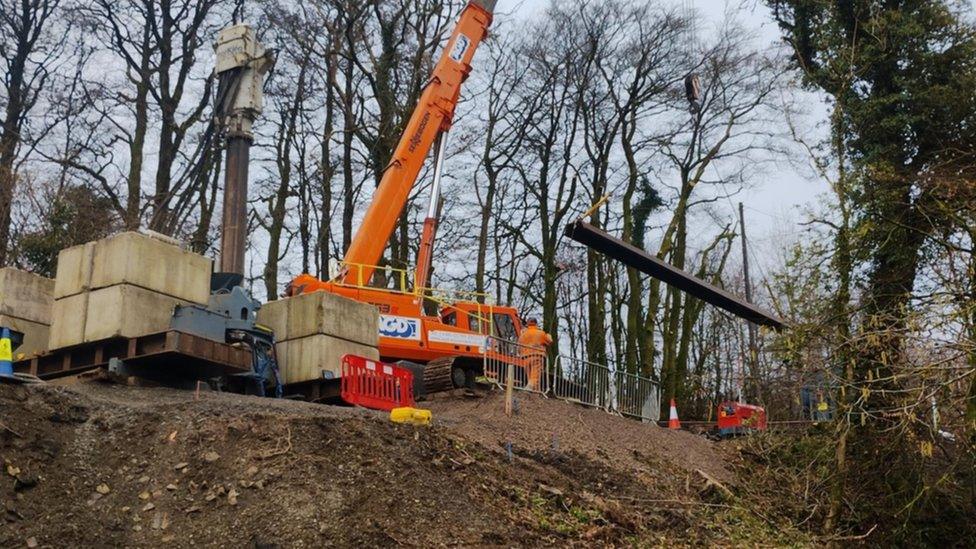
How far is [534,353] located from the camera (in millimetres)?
18656

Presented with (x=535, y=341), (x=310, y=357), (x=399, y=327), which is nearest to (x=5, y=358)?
(x=310, y=357)

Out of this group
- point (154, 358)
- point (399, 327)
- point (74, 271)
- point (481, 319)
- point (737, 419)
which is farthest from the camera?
point (737, 419)

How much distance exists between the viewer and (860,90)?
54.6ft

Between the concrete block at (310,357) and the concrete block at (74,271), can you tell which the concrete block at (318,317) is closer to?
the concrete block at (310,357)

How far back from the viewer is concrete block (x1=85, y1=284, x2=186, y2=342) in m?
13.7

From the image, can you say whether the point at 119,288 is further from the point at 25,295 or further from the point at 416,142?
the point at 416,142

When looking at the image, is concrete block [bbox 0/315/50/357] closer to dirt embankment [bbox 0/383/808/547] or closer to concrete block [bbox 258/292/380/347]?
dirt embankment [bbox 0/383/808/547]

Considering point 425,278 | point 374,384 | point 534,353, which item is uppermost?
point 425,278

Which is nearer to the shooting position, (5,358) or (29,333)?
(5,358)

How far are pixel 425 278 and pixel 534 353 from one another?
8.67ft

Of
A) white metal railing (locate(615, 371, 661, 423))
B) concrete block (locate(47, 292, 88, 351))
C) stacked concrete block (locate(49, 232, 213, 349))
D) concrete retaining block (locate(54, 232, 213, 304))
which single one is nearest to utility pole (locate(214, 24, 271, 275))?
concrete retaining block (locate(54, 232, 213, 304))

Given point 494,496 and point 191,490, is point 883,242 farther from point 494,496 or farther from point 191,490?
point 191,490

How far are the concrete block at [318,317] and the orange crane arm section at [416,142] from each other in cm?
154

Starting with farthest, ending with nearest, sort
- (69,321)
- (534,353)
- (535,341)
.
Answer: (535,341) → (534,353) → (69,321)
